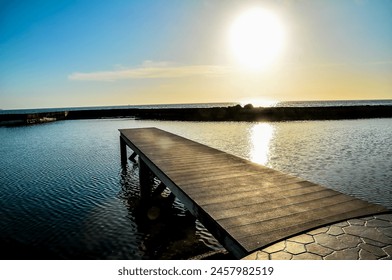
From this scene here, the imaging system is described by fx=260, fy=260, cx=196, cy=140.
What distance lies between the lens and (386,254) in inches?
112

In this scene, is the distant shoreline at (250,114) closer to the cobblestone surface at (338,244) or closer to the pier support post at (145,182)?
the pier support post at (145,182)

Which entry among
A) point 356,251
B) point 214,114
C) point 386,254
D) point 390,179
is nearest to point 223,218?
point 356,251

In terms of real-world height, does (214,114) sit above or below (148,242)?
above

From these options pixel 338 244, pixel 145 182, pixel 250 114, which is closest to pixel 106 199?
pixel 145 182

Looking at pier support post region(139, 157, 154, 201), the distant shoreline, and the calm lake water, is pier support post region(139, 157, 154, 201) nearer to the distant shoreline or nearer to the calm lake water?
the calm lake water

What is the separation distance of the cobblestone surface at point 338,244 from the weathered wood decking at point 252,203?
0.11m

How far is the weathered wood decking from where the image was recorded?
3.39 meters

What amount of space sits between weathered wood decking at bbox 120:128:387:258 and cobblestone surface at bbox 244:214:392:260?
0.11m

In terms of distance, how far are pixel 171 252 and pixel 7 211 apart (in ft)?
18.5

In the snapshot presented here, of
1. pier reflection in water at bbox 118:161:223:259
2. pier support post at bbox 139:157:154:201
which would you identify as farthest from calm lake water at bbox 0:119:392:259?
pier support post at bbox 139:157:154:201

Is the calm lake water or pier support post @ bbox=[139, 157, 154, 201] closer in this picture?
the calm lake water

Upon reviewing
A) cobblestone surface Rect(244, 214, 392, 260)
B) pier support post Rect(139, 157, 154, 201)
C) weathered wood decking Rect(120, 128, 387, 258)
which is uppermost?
weathered wood decking Rect(120, 128, 387, 258)

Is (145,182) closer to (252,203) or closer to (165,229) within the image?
(165,229)
